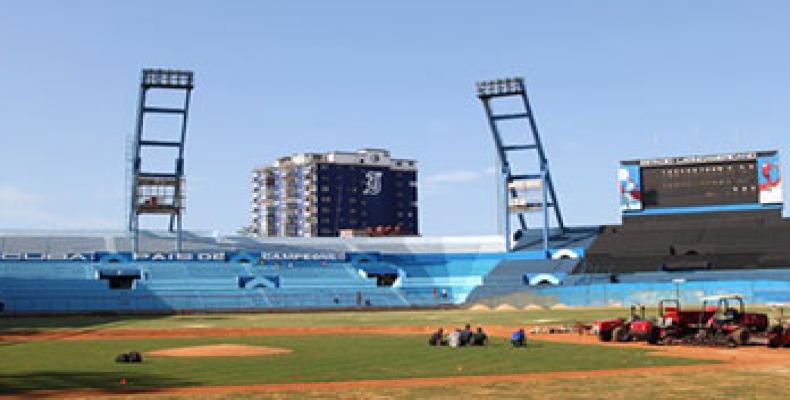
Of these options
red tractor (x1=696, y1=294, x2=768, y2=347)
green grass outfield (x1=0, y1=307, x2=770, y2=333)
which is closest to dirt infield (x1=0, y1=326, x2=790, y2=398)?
red tractor (x1=696, y1=294, x2=768, y2=347)

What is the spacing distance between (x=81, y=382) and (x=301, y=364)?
7.71 m

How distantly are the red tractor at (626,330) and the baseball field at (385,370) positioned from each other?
3.51 ft

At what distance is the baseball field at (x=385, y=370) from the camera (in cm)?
2220

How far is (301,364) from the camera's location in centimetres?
3039

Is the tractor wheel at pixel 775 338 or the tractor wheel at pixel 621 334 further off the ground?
the tractor wheel at pixel 775 338

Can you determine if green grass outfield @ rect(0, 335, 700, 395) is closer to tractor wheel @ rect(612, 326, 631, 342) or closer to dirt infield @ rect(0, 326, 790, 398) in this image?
dirt infield @ rect(0, 326, 790, 398)

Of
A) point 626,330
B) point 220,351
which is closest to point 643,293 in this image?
point 626,330

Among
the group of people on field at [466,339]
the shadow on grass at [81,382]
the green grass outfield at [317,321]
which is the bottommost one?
the green grass outfield at [317,321]

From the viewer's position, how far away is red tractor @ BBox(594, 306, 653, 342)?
38.7 m

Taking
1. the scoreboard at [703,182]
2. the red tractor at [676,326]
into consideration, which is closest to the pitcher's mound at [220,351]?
the red tractor at [676,326]

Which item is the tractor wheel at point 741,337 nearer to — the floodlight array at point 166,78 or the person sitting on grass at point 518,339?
the person sitting on grass at point 518,339

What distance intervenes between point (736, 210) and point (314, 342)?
251ft

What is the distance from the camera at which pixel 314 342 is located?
144 ft

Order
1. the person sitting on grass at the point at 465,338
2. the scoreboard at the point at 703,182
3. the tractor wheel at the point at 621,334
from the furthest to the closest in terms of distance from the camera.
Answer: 1. the scoreboard at the point at 703,182
2. the tractor wheel at the point at 621,334
3. the person sitting on grass at the point at 465,338
